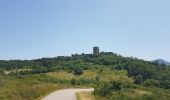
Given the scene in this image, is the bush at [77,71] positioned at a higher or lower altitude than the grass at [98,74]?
higher

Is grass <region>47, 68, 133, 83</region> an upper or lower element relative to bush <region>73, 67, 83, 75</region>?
lower

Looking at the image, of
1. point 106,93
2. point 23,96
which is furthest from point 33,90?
point 106,93

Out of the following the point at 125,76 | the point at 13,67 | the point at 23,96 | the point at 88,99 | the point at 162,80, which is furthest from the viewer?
the point at 13,67

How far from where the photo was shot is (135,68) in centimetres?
15212

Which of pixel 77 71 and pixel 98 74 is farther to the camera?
pixel 77 71

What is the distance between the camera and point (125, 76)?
145375mm

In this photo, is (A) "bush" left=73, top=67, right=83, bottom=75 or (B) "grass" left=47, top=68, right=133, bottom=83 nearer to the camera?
(B) "grass" left=47, top=68, right=133, bottom=83

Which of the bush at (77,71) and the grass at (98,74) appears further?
the bush at (77,71)

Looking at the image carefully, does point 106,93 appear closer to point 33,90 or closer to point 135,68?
point 33,90

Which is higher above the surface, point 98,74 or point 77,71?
point 77,71

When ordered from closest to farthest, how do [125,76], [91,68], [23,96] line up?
[23,96], [125,76], [91,68]

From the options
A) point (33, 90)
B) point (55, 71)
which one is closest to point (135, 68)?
point (55, 71)

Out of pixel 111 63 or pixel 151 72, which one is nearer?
pixel 151 72

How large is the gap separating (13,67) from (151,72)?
65965 mm
